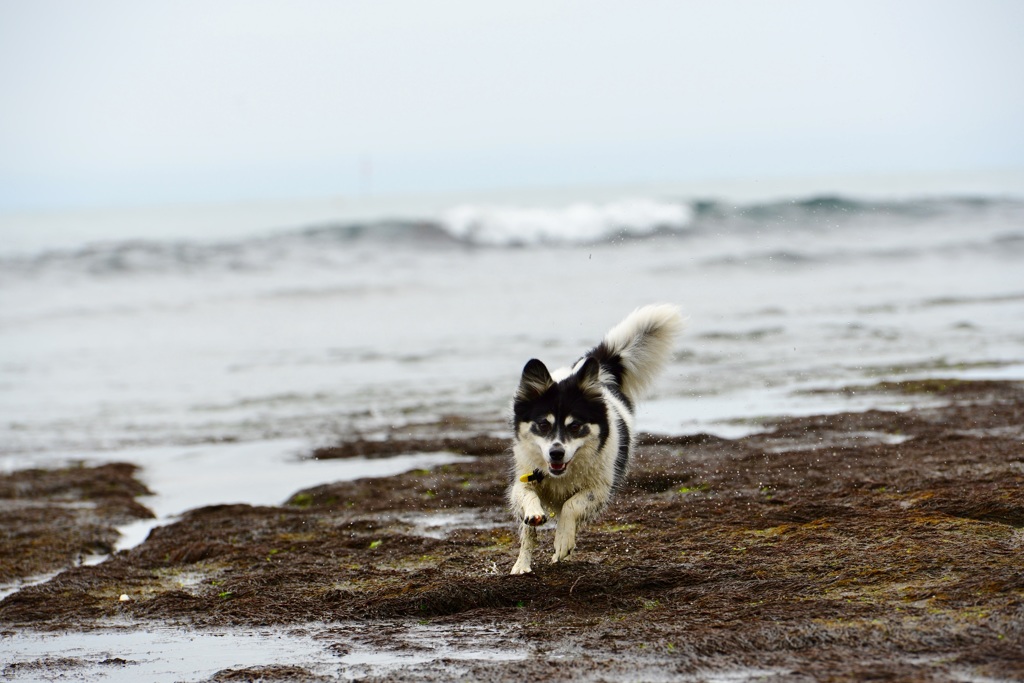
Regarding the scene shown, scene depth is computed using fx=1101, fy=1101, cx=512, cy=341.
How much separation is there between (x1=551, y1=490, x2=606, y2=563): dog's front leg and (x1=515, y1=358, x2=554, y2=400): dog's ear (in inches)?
26.7

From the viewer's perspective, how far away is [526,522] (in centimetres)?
637

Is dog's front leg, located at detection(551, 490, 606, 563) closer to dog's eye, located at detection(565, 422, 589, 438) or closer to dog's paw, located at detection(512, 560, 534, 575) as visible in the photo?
dog's paw, located at detection(512, 560, 534, 575)

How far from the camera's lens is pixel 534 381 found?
6.73m

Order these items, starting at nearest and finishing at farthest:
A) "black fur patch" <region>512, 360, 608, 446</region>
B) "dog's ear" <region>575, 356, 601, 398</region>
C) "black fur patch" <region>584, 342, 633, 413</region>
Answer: "black fur patch" <region>512, 360, 608, 446</region>
"dog's ear" <region>575, 356, 601, 398</region>
"black fur patch" <region>584, 342, 633, 413</region>

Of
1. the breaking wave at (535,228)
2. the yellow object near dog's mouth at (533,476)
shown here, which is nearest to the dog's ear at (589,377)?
the yellow object near dog's mouth at (533,476)

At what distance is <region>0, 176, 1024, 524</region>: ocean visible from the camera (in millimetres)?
12945

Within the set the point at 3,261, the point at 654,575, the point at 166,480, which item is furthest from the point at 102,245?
the point at 654,575

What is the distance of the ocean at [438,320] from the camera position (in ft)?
42.5

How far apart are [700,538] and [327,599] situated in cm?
223

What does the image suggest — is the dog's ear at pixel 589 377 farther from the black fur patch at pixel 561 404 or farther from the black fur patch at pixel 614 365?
the black fur patch at pixel 614 365

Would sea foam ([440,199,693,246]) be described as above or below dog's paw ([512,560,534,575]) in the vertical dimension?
above

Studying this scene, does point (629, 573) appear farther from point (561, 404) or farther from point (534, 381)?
point (534, 381)

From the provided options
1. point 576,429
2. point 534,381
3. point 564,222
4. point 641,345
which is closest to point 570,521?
point 576,429

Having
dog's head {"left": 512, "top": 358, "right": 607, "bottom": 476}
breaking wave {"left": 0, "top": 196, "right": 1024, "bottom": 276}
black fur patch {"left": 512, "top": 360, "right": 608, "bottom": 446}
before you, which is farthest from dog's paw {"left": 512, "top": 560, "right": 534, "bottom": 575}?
breaking wave {"left": 0, "top": 196, "right": 1024, "bottom": 276}
